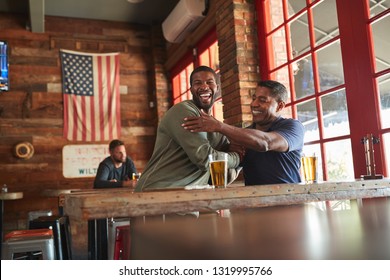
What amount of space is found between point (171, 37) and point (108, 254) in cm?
295

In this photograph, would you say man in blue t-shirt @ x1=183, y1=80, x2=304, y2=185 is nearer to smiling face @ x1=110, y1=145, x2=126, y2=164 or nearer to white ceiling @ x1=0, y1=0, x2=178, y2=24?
smiling face @ x1=110, y1=145, x2=126, y2=164

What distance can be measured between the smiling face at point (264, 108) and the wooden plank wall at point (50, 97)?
3587mm

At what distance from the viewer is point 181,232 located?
→ 85cm

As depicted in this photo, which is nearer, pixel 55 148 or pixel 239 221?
pixel 239 221

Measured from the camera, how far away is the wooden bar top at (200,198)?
0.71 m

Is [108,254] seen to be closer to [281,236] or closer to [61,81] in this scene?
[281,236]

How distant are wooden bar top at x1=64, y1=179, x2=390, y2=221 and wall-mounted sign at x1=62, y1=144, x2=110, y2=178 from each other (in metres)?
4.21

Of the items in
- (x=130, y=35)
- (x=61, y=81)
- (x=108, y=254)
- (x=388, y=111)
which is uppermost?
(x=130, y=35)

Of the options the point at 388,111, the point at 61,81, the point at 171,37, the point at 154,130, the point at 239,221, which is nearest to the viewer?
the point at 239,221

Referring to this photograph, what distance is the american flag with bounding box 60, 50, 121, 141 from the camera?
492 centimetres

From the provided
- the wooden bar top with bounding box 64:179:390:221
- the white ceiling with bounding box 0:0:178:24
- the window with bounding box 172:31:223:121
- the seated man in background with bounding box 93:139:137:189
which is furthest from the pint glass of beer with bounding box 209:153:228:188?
the white ceiling with bounding box 0:0:178:24

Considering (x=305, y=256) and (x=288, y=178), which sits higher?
(x=288, y=178)

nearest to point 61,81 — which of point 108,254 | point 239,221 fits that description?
point 108,254

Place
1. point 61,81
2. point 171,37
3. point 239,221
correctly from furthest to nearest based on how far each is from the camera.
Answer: point 61,81, point 171,37, point 239,221
